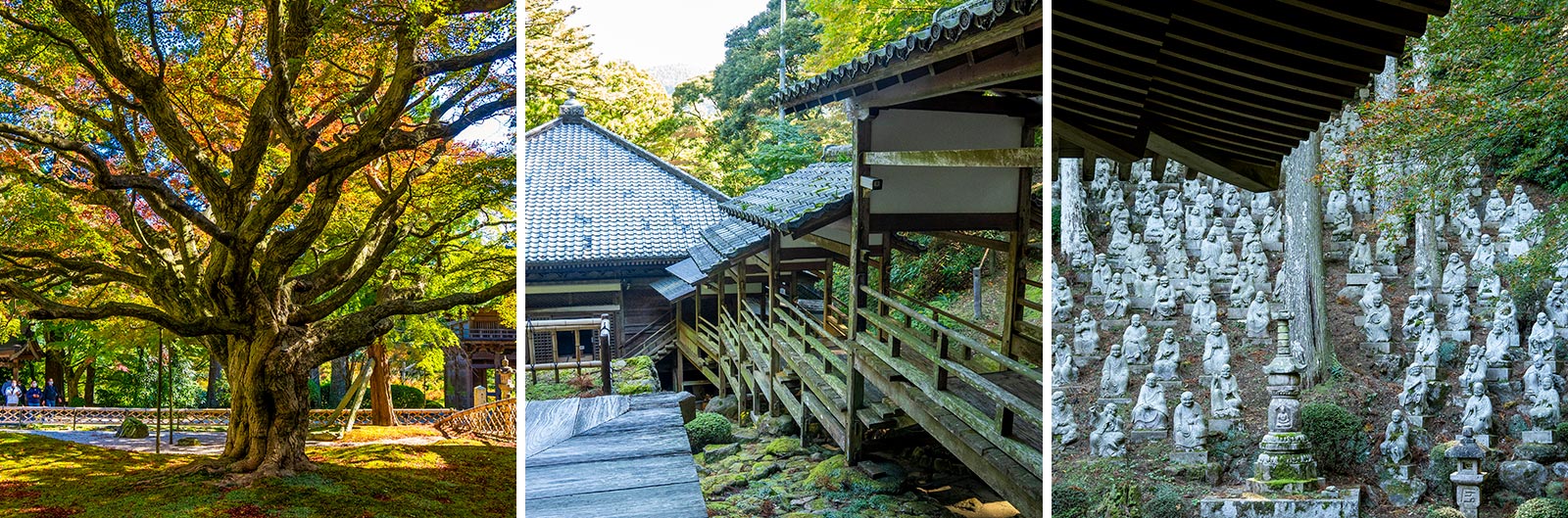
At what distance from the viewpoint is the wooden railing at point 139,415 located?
10.7 ft

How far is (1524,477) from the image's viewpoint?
11.7ft

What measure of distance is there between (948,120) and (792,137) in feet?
1.34

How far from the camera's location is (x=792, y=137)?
2.23 meters

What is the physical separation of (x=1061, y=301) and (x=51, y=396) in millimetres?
4109

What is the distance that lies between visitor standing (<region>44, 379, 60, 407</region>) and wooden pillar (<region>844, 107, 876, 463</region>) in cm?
325

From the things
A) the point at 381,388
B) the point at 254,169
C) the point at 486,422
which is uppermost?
the point at 254,169

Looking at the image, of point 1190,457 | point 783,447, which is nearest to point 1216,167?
point 1190,457

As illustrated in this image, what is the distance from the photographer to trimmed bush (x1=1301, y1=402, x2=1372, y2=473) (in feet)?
12.2

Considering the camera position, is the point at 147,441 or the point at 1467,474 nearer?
the point at 147,441

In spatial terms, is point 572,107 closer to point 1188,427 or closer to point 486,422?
point 486,422

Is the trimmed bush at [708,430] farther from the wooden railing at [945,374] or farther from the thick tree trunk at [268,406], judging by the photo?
the thick tree trunk at [268,406]

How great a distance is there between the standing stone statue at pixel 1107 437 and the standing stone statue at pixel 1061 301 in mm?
447

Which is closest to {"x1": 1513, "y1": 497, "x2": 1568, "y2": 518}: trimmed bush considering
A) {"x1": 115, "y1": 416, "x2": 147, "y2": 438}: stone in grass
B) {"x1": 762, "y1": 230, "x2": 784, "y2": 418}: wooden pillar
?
{"x1": 762, "y1": 230, "x2": 784, "y2": 418}: wooden pillar

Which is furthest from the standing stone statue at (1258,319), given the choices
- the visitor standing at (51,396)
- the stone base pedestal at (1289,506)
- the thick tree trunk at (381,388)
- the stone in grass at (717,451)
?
the visitor standing at (51,396)
